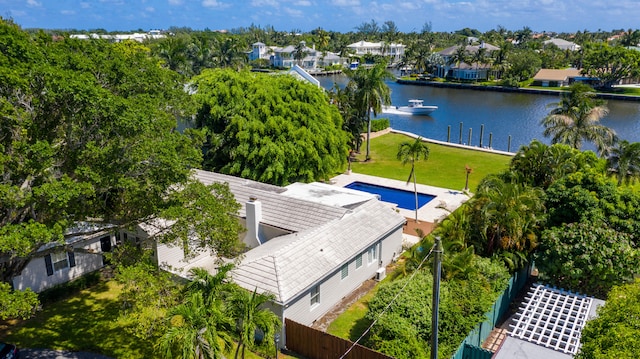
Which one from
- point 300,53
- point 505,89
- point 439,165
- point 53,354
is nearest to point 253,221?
point 53,354

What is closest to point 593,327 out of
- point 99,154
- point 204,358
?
point 204,358

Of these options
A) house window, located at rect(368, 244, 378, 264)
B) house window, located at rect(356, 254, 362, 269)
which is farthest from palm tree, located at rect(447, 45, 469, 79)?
house window, located at rect(356, 254, 362, 269)

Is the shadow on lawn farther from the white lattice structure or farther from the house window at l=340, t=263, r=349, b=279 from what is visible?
the white lattice structure

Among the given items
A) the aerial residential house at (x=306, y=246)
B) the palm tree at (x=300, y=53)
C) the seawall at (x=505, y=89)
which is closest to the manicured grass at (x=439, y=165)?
the aerial residential house at (x=306, y=246)

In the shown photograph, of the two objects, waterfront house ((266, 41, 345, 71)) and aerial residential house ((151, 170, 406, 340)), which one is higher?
waterfront house ((266, 41, 345, 71))

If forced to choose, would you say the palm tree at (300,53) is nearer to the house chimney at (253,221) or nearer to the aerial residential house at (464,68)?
the aerial residential house at (464,68)

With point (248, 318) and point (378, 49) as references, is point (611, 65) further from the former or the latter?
point (248, 318)
